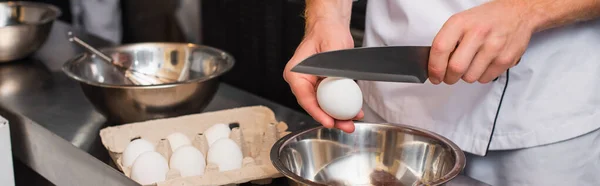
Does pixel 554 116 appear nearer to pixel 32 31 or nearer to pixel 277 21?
pixel 32 31

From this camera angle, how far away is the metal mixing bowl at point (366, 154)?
3.87 ft

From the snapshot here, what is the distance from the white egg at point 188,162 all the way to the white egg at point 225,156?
2 cm

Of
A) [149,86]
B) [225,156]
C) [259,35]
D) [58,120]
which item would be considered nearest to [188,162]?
[225,156]

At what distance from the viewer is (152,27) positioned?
429 centimetres

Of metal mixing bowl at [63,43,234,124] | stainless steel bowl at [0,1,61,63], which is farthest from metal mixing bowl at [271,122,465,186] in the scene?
stainless steel bowl at [0,1,61,63]

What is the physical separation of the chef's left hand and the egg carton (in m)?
0.33

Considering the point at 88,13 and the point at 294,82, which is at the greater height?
the point at 294,82

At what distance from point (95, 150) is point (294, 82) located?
472 millimetres

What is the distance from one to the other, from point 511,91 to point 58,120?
3.06 feet

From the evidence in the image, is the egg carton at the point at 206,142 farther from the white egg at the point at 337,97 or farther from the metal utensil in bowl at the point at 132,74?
the metal utensil in bowl at the point at 132,74

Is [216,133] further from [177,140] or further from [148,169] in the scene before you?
[148,169]

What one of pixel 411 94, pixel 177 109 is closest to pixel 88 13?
pixel 177 109

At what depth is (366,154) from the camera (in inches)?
48.1

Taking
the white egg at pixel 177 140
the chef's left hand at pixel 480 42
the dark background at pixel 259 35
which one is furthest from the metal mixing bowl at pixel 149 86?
the dark background at pixel 259 35
